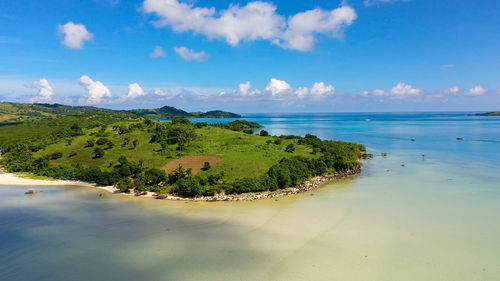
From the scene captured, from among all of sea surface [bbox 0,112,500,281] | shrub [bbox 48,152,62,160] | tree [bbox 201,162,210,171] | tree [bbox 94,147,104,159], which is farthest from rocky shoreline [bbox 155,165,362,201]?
shrub [bbox 48,152,62,160]

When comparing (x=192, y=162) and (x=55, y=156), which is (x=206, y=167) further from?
(x=55, y=156)

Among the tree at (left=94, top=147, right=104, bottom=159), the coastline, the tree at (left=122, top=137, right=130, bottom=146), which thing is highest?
the tree at (left=122, top=137, right=130, bottom=146)

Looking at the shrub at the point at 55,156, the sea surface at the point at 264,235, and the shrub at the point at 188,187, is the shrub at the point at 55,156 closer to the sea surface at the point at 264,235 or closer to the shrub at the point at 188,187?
the sea surface at the point at 264,235

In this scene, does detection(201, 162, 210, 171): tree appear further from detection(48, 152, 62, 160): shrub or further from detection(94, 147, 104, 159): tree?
detection(48, 152, 62, 160): shrub

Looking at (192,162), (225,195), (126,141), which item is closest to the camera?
(225,195)

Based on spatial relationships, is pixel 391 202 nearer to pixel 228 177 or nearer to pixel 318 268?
pixel 318 268

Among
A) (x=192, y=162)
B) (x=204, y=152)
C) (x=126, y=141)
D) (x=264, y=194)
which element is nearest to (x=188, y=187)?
(x=264, y=194)

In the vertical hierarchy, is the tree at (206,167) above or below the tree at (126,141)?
below

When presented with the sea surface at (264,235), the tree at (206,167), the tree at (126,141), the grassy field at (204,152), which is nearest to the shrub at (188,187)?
the sea surface at (264,235)
